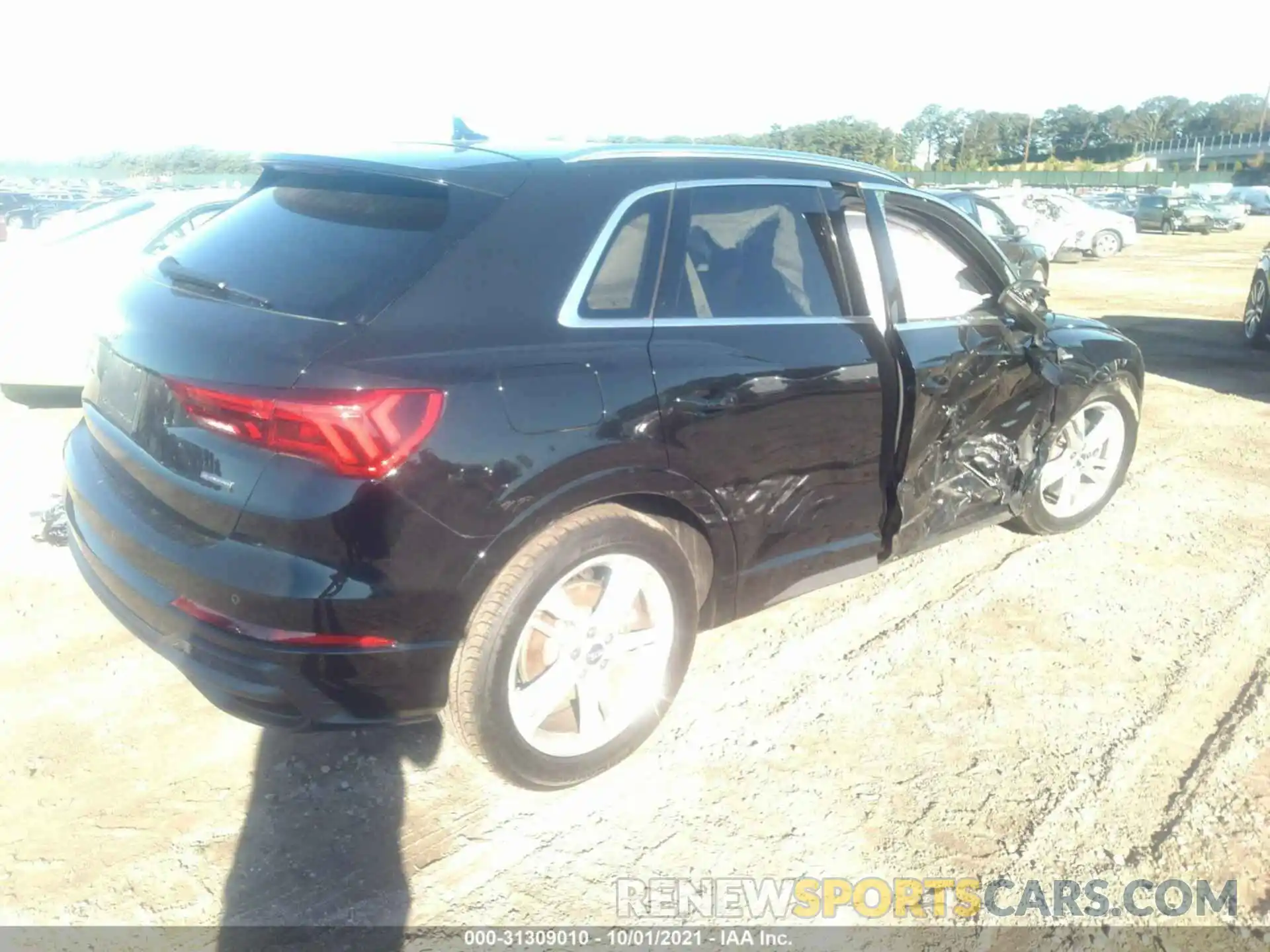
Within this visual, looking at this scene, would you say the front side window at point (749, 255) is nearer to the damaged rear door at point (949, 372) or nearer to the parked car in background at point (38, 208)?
the damaged rear door at point (949, 372)

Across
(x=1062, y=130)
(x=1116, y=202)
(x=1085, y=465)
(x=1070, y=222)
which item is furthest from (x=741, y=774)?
(x=1062, y=130)

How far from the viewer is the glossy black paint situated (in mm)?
2455

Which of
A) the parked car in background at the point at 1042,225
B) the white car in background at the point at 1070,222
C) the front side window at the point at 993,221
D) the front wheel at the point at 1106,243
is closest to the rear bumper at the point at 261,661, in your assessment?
the front side window at the point at 993,221

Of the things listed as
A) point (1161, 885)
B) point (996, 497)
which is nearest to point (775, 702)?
point (1161, 885)

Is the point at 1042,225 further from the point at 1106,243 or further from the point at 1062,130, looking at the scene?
the point at 1062,130

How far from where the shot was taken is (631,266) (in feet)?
9.80

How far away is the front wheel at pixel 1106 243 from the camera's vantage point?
22.0 meters

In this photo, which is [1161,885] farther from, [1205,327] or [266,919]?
[1205,327]

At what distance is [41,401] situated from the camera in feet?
22.5

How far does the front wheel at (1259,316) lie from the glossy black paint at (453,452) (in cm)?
851

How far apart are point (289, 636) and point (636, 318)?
1305 mm

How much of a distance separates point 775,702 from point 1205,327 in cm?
1099

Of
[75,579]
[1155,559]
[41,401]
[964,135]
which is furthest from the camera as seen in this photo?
[964,135]

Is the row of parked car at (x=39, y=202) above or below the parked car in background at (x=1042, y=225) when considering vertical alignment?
below
